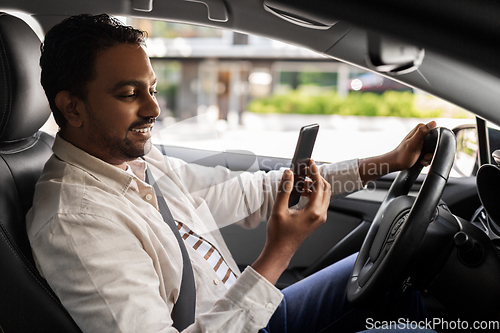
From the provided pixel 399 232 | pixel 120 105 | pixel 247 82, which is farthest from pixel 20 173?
pixel 247 82

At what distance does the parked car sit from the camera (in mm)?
672

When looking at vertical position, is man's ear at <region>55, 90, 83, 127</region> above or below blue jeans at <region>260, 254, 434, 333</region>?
above

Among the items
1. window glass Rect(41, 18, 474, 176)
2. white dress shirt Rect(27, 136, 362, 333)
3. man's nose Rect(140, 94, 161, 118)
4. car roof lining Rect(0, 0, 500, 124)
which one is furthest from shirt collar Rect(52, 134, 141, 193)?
window glass Rect(41, 18, 474, 176)

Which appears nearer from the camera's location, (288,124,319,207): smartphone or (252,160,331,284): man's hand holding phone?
(252,160,331,284): man's hand holding phone

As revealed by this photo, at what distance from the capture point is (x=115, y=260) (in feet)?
2.91

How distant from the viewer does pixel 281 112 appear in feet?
37.1

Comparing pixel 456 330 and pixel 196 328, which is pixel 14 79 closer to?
pixel 196 328

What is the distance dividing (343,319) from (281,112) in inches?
400

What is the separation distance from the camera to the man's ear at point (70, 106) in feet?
3.53

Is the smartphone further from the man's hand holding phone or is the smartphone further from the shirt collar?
the shirt collar

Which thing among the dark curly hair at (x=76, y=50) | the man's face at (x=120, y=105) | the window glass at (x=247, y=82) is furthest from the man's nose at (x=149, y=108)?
the window glass at (x=247, y=82)

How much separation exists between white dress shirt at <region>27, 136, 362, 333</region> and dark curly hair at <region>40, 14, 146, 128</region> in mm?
137

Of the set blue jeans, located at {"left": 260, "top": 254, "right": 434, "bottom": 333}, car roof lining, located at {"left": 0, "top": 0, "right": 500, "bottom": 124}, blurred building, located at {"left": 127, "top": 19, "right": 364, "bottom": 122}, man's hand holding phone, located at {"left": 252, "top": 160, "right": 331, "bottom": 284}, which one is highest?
car roof lining, located at {"left": 0, "top": 0, "right": 500, "bottom": 124}

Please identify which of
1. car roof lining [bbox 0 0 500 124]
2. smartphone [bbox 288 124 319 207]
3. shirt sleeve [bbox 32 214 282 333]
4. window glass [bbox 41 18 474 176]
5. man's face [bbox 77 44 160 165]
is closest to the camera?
car roof lining [bbox 0 0 500 124]
